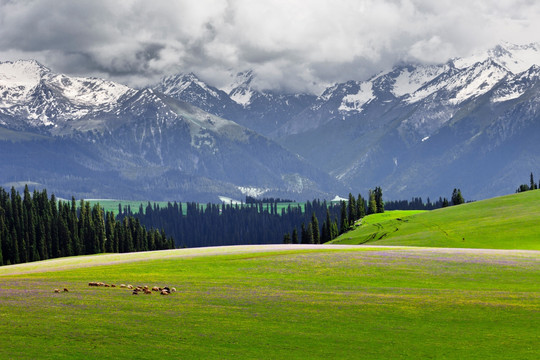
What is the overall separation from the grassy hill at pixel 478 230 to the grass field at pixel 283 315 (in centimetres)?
6243

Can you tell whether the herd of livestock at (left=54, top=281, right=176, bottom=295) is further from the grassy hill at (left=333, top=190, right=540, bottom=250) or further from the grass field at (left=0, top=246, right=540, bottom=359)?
the grassy hill at (left=333, top=190, right=540, bottom=250)

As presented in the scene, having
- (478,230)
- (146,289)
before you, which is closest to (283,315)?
(146,289)

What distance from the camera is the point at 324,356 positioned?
43375 millimetres

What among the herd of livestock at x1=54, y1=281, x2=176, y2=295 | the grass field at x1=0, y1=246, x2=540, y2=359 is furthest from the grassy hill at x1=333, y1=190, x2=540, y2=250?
the herd of livestock at x1=54, y1=281, x2=176, y2=295

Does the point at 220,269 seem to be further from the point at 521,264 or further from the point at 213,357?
the point at 213,357

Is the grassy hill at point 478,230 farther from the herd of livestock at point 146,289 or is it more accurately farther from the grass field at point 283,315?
the herd of livestock at point 146,289

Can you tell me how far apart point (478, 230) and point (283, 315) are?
11327 centimetres

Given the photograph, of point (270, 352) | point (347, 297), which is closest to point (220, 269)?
point (347, 297)

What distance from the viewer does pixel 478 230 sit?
158 m

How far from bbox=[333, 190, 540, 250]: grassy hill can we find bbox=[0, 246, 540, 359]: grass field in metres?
62.4

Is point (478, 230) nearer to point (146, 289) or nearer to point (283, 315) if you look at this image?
point (146, 289)

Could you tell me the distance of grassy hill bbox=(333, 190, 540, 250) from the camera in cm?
14300

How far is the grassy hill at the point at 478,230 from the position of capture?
143 meters

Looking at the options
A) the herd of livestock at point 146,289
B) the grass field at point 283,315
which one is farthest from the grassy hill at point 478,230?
the herd of livestock at point 146,289
